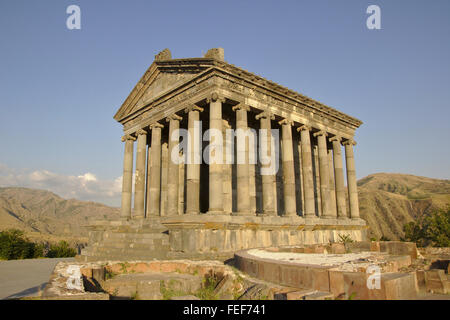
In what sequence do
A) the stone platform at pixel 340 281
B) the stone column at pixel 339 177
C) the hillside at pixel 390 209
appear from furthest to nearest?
the hillside at pixel 390 209 → the stone column at pixel 339 177 → the stone platform at pixel 340 281

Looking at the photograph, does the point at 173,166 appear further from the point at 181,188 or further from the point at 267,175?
the point at 267,175

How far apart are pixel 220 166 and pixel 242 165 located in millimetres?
1614

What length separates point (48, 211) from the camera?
142 m

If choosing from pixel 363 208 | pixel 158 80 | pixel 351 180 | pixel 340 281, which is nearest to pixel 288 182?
pixel 351 180

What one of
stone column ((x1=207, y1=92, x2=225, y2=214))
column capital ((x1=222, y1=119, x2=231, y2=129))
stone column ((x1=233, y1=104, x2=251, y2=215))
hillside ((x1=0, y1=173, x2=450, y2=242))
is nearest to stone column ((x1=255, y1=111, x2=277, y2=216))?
stone column ((x1=233, y1=104, x2=251, y2=215))

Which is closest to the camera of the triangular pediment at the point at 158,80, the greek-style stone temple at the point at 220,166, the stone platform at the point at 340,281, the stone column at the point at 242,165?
the stone platform at the point at 340,281

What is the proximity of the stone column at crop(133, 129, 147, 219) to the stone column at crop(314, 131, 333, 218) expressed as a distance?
44.3 ft

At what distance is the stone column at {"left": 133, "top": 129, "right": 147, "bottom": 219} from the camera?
75.6 feet

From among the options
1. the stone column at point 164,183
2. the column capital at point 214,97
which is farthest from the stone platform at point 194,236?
the column capital at point 214,97

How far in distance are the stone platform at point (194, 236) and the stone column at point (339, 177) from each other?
5.73 metres

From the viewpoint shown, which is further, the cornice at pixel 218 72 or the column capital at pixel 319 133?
the column capital at pixel 319 133

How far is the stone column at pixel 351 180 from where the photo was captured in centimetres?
2711

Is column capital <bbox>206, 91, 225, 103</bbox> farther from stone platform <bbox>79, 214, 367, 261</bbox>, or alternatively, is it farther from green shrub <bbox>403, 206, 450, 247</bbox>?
green shrub <bbox>403, 206, 450, 247</bbox>

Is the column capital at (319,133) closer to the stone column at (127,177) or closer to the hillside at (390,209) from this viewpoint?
the stone column at (127,177)
